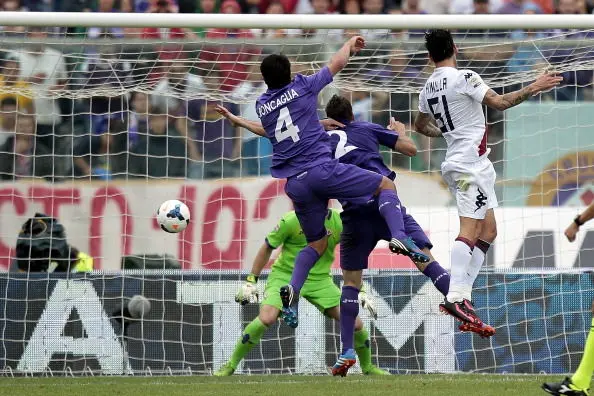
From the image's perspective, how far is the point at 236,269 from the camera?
13102 millimetres

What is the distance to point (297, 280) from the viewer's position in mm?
9922

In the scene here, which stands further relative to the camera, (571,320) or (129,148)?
(129,148)

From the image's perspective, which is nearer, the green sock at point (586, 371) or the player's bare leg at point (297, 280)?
the green sock at point (586, 371)

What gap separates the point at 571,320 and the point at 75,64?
5.70 m

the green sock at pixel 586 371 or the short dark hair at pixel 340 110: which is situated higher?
the short dark hair at pixel 340 110

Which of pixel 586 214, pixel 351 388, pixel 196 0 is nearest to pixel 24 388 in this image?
pixel 351 388

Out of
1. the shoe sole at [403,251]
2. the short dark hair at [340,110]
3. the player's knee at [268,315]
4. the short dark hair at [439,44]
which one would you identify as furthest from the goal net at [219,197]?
the shoe sole at [403,251]

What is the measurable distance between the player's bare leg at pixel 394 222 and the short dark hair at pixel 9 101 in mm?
5352

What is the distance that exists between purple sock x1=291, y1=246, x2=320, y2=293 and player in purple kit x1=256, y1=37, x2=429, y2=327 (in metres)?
0.03

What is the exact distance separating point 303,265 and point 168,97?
4.19 metres

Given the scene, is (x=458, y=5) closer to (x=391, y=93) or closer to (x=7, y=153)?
(x=391, y=93)

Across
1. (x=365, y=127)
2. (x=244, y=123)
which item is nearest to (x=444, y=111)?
(x=365, y=127)

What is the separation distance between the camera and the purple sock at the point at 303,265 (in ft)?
32.6

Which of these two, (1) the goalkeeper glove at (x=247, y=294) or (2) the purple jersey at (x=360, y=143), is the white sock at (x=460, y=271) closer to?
(2) the purple jersey at (x=360, y=143)
